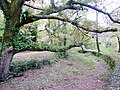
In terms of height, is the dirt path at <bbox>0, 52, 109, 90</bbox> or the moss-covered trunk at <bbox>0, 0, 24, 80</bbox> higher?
the moss-covered trunk at <bbox>0, 0, 24, 80</bbox>

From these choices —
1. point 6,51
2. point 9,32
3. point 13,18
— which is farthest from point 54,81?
point 13,18

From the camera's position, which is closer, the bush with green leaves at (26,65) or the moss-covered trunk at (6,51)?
the moss-covered trunk at (6,51)

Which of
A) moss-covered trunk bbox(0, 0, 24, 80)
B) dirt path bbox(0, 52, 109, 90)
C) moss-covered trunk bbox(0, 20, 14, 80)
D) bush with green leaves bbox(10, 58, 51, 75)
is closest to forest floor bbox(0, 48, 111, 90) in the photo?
dirt path bbox(0, 52, 109, 90)

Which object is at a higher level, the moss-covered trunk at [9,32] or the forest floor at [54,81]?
the moss-covered trunk at [9,32]

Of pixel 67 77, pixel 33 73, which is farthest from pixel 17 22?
pixel 67 77

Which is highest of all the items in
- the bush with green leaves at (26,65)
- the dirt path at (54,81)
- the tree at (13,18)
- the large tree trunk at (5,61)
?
the tree at (13,18)

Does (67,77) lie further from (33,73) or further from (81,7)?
(81,7)

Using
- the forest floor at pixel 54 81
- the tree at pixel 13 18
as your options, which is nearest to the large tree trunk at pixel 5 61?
the tree at pixel 13 18

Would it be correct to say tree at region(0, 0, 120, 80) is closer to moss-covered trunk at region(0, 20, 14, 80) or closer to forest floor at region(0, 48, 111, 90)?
moss-covered trunk at region(0, 20, 14, 80)

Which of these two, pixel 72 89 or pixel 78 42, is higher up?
pixel 78 42

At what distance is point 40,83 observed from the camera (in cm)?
987

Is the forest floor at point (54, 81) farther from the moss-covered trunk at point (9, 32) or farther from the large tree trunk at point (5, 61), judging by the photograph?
the moss-covered trunk at point (9, 32)

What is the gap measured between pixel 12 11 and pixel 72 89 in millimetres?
4872

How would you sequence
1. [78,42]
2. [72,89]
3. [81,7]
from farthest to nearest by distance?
[78,42], [81,7], [72,89]
